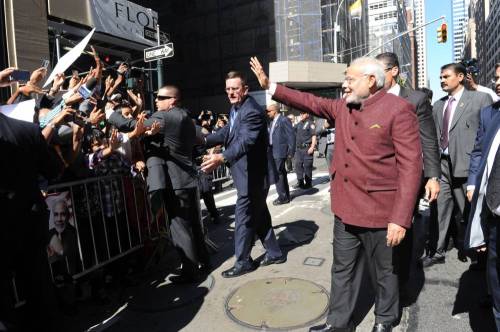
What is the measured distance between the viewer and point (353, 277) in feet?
9.76

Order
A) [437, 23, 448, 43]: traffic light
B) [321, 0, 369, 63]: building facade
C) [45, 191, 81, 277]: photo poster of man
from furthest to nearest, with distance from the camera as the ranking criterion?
[321, 0, 369, 63]: building facade < [437, 23, 448, 43]: traffic light < [45, 191, 81, 277]: photo poster of man

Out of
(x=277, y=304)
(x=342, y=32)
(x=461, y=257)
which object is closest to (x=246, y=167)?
(x=277, y=304)

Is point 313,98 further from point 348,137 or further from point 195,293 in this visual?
point 195,293

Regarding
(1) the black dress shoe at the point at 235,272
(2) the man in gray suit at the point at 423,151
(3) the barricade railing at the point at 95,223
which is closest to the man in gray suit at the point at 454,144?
(2) the man in gray suit at the point at 423,151

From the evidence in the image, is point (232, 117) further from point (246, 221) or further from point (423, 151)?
point (423, 151)

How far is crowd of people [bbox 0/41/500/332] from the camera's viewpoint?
2.42m

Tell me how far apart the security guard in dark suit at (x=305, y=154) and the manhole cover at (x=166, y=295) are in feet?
18.6

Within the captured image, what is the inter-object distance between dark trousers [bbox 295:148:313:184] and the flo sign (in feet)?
18.9

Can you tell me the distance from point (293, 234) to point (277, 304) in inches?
84.3

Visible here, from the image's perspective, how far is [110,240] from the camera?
4.23 metres

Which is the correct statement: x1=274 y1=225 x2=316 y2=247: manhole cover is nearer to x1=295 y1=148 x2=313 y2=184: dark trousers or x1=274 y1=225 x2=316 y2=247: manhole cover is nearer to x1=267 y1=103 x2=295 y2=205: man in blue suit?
x1=267 y1=103 x2=295 y2=205: man in blue suit

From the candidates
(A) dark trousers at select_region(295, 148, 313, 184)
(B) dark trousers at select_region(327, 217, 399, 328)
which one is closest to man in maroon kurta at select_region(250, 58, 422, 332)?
(B) dark trousers at select_region(327, 217, 399, 328)

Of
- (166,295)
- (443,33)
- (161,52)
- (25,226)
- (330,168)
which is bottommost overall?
(166,295)

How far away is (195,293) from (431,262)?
2.50 meters
